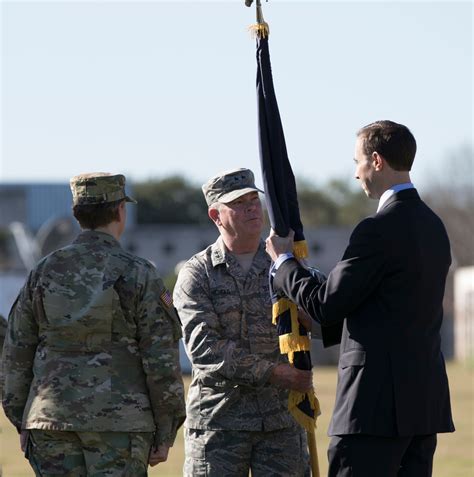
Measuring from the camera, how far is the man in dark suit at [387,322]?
19.3 ft

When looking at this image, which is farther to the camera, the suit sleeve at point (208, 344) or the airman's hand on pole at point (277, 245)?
the suit sleeve at point (208, 344)

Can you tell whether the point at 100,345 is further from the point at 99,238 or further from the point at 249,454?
the point at 249,454

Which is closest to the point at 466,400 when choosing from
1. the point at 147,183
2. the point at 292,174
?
the point at 292,174

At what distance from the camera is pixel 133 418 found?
620 centimetres

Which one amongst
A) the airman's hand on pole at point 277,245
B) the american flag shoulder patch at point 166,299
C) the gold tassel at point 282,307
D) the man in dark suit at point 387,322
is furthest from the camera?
the gold tassel at point 282,307

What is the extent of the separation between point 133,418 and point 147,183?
8365 cm

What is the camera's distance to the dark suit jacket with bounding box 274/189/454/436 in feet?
19.3

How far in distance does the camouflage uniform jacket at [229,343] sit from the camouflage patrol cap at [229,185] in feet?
0.90

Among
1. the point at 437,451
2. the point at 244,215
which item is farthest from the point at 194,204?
the point at 244,215

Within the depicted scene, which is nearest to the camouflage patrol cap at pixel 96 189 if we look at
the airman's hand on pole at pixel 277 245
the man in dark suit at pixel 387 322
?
the airman's hand on pole at pixel 277 245

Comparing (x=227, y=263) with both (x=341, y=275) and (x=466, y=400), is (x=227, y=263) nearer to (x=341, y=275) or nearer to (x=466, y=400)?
(x=341, y=275)

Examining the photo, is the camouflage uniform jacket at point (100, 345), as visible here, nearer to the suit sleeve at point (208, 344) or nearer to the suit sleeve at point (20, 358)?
the suit sleeve at point (20, 358)

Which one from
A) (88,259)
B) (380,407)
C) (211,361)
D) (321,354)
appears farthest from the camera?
(321,354)

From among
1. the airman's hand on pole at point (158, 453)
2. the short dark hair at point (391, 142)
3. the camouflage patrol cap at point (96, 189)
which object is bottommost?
the airman's hand on pole at point (158, 453)
